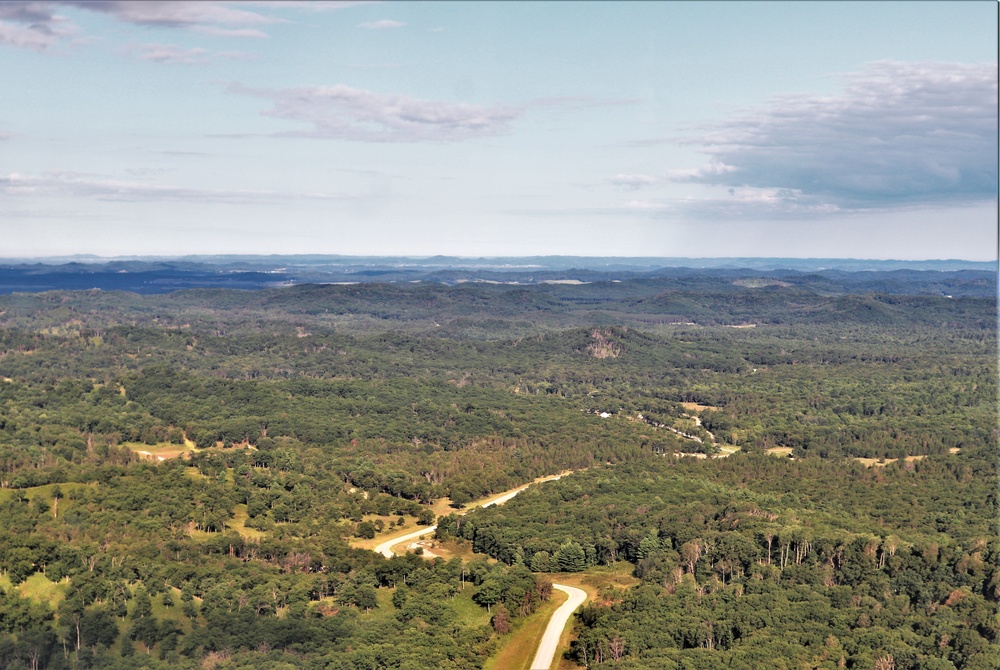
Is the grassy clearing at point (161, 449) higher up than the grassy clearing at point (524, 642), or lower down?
higher up

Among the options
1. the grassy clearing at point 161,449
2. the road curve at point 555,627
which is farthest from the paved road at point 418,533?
the grassy clearing at point 161,449

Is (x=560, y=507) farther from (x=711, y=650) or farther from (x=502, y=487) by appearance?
(x=711, y=650)

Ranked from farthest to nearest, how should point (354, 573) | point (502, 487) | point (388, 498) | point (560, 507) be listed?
point (502, 487)
point (388, 498)
point (560, 507)
point (354, 573)

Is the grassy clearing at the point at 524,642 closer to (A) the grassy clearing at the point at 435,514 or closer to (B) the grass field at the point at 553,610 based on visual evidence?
(B) the grass field at the point at 553,610

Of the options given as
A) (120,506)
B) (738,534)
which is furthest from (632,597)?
(120,506)

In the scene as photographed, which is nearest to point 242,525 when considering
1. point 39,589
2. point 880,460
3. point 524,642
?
point 39,589
